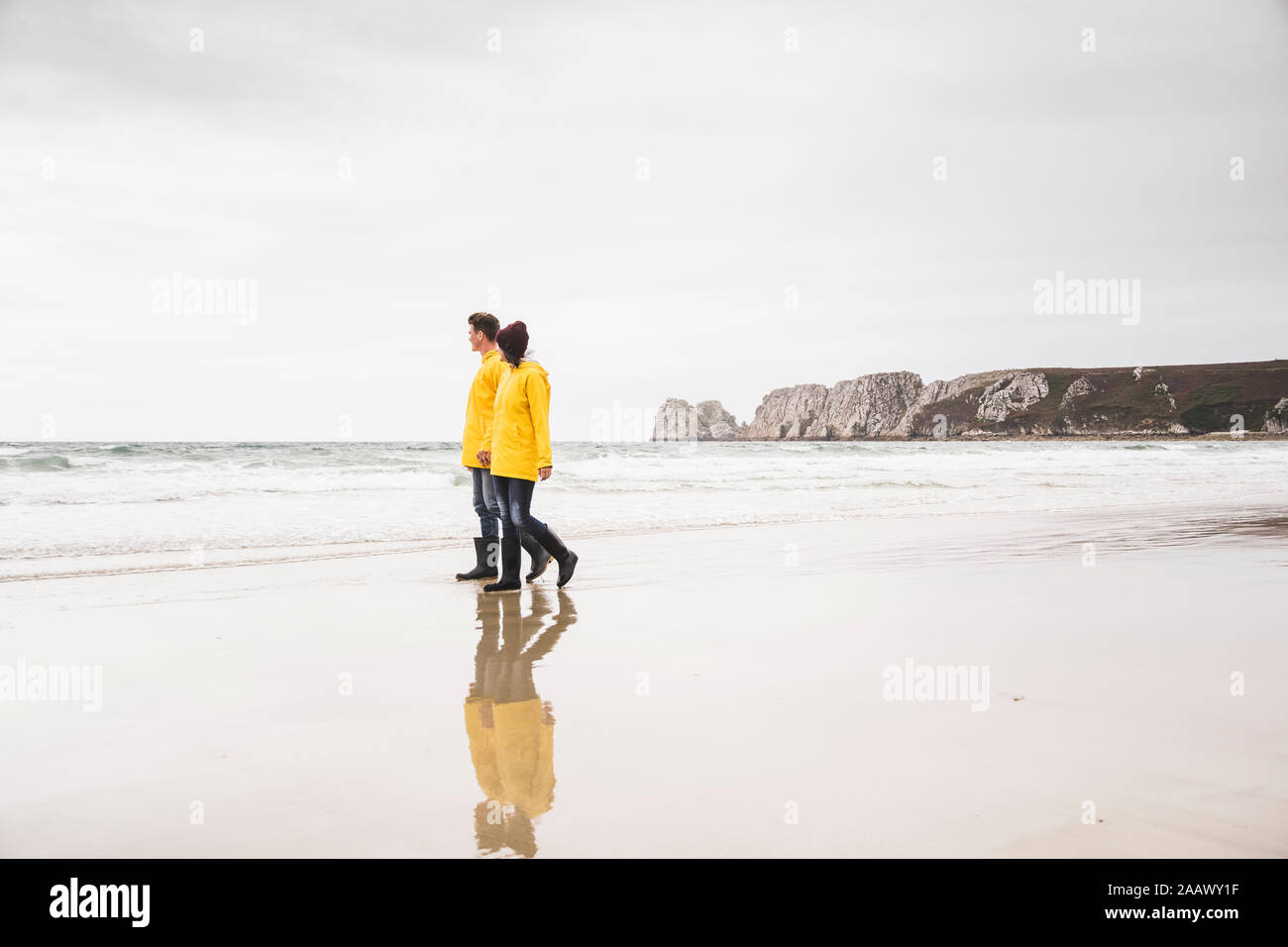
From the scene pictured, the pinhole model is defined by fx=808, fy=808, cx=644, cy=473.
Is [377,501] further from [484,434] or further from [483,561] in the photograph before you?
[484,434]

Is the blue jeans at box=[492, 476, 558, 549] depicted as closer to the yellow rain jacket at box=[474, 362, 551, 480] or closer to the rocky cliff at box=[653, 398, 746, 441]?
the yellow rain jacket at box=[474, 362, 551, 480]

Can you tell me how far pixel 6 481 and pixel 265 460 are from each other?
10.5 meters

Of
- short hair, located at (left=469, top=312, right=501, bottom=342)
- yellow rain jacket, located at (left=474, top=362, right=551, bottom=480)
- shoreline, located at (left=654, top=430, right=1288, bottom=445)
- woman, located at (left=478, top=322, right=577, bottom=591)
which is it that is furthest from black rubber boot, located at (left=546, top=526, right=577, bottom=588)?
shoreline, located at (left=654, top=430, right=1288, bottom=445)

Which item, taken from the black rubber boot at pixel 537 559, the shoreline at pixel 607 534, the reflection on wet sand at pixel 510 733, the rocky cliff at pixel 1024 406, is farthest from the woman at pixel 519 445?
the rocky cliff at pixel 1024 406

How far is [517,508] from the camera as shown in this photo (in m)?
5.88

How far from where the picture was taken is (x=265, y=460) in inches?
1103

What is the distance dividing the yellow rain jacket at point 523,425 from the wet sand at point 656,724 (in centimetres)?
95

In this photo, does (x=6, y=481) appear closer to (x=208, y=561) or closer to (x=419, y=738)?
(x=208, y=561)

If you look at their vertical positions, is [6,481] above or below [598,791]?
above

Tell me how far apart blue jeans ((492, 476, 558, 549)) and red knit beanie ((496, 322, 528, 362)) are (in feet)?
2.93

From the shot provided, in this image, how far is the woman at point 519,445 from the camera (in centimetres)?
575

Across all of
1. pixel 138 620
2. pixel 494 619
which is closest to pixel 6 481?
pixel 138 620

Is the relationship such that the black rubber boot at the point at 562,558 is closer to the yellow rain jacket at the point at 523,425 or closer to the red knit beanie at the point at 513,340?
the yellow rain jacket at the point at 523,425
